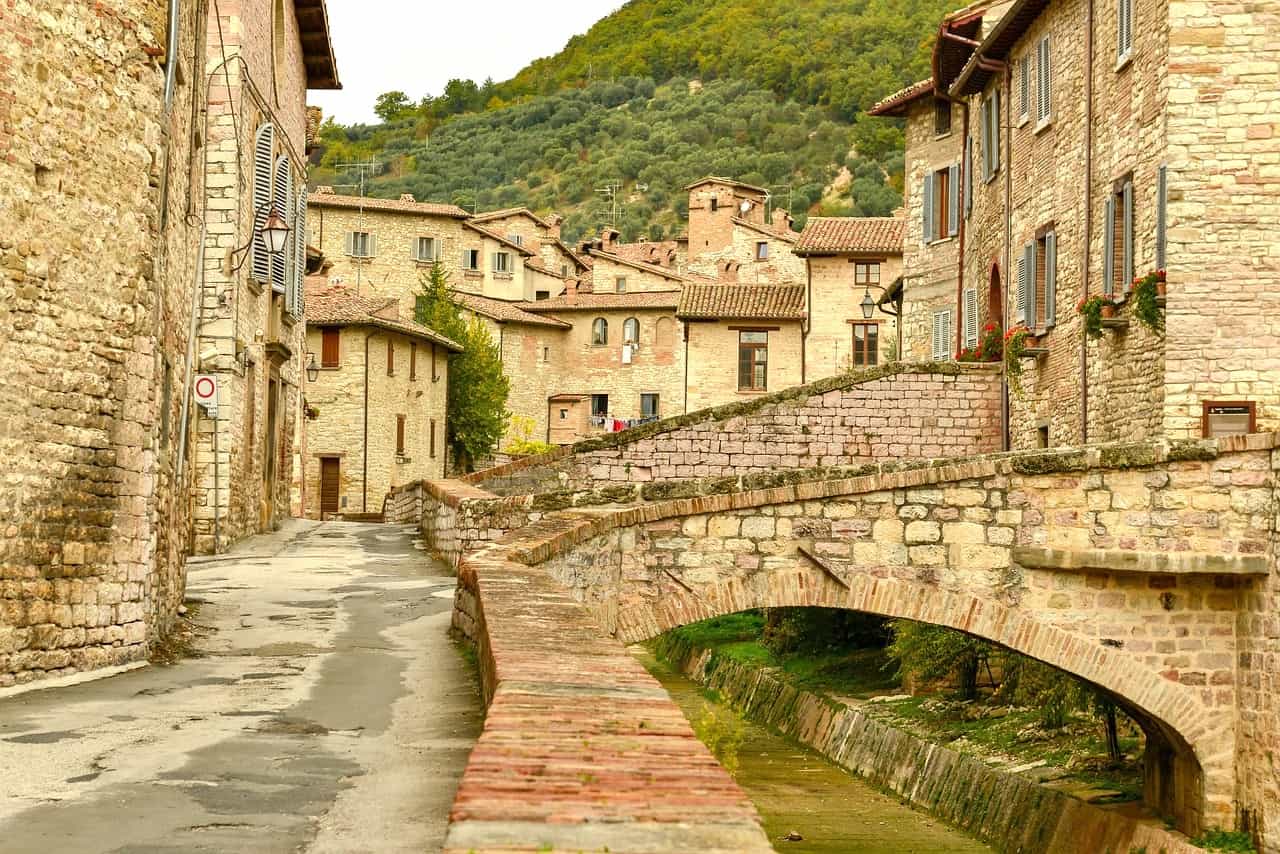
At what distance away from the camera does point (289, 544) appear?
2741 centimetres

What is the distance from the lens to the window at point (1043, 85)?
24.3 meters

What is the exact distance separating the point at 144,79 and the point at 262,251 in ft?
46.0

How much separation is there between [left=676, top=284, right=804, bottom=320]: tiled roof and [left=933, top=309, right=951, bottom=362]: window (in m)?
23.0

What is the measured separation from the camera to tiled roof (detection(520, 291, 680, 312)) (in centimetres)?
6756

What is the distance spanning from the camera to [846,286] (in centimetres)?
5381

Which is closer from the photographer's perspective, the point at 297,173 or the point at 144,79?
the point at 144,79

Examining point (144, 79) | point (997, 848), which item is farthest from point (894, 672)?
point (144, 79)

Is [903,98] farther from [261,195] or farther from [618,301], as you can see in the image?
[618,301]

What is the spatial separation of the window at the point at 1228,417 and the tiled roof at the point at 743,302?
37.9 metres

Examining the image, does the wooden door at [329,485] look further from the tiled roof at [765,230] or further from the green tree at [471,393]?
the tiled roof at [765,230]

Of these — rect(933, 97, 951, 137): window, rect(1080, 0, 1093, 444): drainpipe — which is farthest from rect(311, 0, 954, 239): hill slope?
rect(1080, 0, 1093, 444): drainpipe

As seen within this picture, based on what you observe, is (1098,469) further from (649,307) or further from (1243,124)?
(649,307)

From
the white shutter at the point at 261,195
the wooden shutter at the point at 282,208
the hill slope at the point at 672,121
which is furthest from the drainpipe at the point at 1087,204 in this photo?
the hill slope at the point at 672,121

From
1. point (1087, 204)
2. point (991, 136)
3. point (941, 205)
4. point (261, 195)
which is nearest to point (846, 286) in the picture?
point (941, 205)
